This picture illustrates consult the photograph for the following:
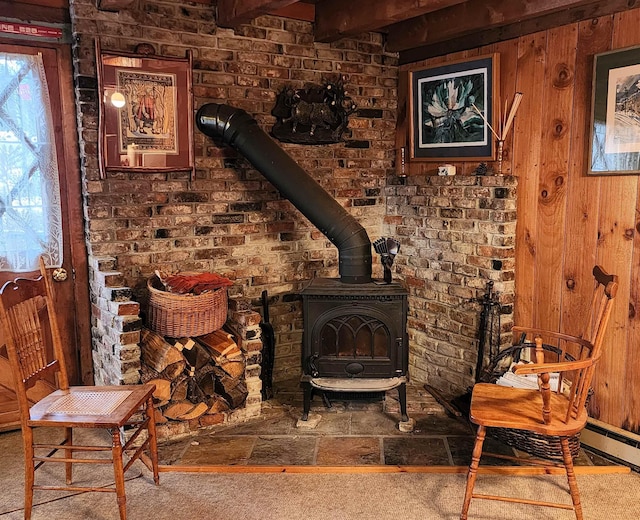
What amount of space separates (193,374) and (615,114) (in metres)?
2.45

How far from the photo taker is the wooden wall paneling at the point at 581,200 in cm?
294

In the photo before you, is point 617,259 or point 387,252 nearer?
point 617,259

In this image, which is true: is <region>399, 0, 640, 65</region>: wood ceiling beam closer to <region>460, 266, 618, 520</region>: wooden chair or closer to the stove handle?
<region>460, 266, 618, 520</region>: wooden chair

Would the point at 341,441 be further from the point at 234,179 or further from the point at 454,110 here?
the point at 454,110

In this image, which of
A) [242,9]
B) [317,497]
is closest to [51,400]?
[317,497]

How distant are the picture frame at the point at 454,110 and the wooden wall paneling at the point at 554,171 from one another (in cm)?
33

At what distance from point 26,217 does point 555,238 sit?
280cm

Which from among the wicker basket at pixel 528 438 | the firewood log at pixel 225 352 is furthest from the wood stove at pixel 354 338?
the wicker basket at pixel 528 438

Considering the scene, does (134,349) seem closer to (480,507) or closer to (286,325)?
(286,325)

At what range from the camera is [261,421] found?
3.38 m

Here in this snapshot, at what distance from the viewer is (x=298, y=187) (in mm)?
3326

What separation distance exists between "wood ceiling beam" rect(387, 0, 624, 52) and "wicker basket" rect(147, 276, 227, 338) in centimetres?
199

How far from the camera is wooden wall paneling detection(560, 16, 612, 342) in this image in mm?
2941

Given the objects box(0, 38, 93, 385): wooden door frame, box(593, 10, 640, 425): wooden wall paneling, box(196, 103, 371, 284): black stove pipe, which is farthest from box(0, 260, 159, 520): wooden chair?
box(593, 10, 640, 425): wooden wall paneling
